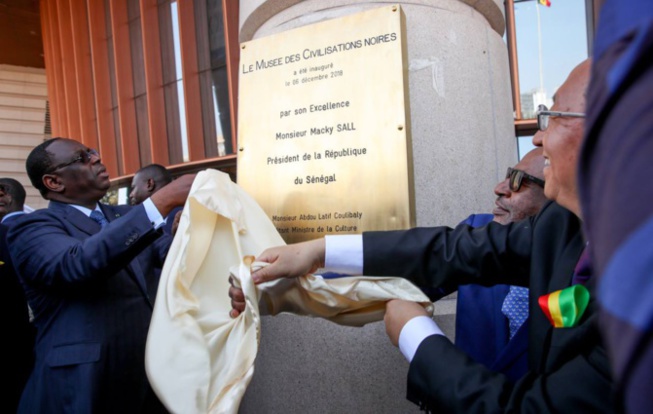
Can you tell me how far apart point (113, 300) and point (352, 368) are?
102cm

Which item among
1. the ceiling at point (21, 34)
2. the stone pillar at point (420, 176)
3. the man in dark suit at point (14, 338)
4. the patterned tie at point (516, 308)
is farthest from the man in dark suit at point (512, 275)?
the ceiling at point (21, 34)

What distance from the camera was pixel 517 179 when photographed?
2316 millimetres

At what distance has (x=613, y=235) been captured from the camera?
1.24 feet

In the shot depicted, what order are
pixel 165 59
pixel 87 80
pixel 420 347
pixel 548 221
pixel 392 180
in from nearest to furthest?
pixel 420 347 → pixel 548 221 → pixel 392 180 → pixel 165 59 → pixel 87 80

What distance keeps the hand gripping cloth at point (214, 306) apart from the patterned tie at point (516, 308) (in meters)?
0.48

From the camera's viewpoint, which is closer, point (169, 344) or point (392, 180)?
point (169, 344)

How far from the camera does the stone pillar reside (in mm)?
2217

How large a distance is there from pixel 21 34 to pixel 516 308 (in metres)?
14.0

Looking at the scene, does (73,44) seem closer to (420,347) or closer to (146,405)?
(146,405)

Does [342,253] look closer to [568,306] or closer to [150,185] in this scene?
[568,306]

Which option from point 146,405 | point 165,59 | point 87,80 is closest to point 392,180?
point 146,405

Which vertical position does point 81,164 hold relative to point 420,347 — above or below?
above

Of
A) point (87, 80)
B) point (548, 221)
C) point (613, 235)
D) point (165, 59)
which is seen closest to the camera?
point (613, 235)

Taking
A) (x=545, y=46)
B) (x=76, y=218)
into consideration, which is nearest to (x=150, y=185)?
(x=76, y=218)
